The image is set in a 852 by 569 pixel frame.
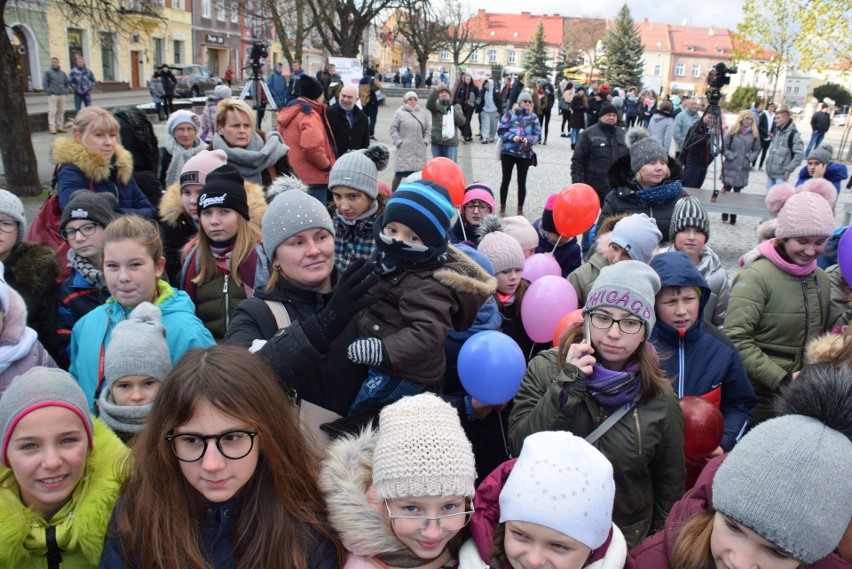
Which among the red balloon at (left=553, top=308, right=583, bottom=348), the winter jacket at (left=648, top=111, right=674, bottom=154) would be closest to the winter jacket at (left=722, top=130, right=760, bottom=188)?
the winter jacket at (left=648, top=111, right=674, bottom=154)

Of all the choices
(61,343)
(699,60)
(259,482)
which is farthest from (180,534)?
(699,60)

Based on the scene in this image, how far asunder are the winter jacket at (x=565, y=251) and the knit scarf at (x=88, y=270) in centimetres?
324

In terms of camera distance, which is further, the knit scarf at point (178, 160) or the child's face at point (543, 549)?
the knit scarf at point (178, 160)

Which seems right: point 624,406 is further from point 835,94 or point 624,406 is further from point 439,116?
point 835,94

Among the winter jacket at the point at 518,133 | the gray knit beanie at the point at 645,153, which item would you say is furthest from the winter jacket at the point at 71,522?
the winter jacket at the point at 518,133

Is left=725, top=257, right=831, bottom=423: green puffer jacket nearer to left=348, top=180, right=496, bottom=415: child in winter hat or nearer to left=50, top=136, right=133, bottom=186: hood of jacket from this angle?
left=348, top=180, right=496, bottom=415: child in winter hat

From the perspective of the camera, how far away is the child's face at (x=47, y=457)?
6.06ft

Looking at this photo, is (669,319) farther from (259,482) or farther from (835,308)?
(259,482)

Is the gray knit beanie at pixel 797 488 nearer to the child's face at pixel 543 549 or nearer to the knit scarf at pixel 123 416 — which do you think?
the child's face at pixel 543 549

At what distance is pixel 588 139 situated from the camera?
7977 mm

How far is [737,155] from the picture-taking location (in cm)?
1091

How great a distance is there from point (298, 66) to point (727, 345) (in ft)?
78.3

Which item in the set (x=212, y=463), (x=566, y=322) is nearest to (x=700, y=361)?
(x=566, y=322)

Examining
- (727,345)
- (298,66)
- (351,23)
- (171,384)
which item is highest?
(351,23)
